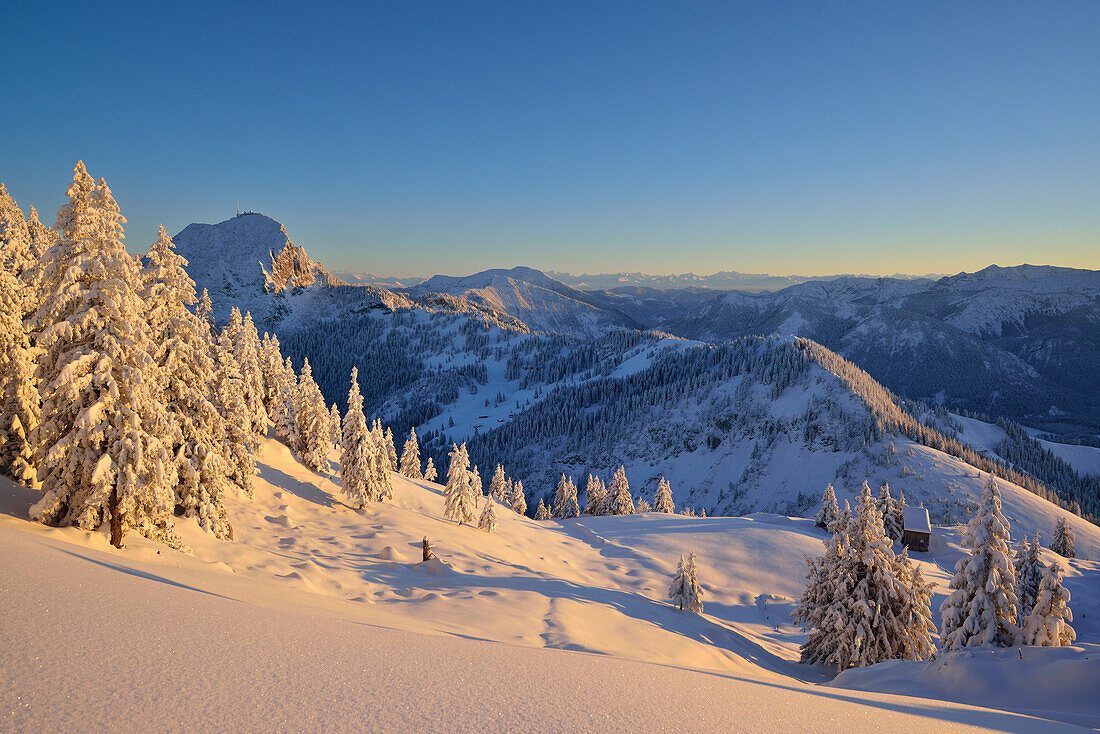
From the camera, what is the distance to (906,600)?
75.2ft

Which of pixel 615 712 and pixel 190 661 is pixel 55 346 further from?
pixel 615 712

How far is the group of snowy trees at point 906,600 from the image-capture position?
1934 cm

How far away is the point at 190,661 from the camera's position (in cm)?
575

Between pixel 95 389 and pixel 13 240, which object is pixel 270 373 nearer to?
pixel 13 240

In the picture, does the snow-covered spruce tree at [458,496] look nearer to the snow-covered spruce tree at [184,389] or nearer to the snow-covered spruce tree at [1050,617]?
the snow-covered spruce tree at [184,389]

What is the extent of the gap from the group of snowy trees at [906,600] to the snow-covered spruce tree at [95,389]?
28.2 meters

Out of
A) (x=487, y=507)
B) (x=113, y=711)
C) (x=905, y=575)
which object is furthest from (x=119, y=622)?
(x=487, y=507)

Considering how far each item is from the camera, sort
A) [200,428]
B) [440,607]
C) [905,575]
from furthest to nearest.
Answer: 1. [905,575]
2. [200,428]
3. [440,607]

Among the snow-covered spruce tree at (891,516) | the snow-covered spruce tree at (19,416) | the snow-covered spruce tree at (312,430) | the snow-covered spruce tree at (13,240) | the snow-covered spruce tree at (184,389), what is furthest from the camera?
the snow-covered spruce tree at (891,516)

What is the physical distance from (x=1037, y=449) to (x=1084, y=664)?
203 metres

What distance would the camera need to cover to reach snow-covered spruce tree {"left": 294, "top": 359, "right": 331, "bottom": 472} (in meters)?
39.9

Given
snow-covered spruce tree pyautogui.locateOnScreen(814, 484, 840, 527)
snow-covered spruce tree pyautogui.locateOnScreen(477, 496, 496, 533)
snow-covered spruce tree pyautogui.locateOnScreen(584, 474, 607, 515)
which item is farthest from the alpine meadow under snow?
snow-covered spruce tree pyautogui.locateOnScreen(584, 474, 607, 515)

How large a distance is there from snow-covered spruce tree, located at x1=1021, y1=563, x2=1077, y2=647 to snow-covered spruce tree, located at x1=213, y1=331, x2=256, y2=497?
36.9 metres

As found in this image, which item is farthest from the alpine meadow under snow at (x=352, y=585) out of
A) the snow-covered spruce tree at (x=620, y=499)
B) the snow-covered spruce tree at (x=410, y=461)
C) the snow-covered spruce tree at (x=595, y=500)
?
the snow-covered spruce tree at (x=410, y=461)
